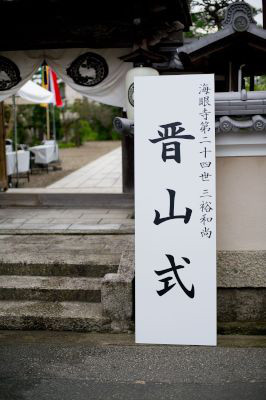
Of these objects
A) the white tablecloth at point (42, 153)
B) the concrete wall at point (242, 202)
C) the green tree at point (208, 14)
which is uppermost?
the green tree at point (208, 14)

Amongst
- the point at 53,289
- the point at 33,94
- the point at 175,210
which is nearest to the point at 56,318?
the point at 53,289

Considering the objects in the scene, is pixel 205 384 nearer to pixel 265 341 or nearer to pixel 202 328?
A: pixel 202 328

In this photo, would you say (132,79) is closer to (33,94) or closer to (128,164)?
(128,164)

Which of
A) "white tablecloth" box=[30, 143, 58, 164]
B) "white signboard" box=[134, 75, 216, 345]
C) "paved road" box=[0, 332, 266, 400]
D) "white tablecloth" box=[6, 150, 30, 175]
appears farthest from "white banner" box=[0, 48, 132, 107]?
"white tablecloth" box=[30, 143, 58, 164]

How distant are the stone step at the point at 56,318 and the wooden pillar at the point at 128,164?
17.8 feet

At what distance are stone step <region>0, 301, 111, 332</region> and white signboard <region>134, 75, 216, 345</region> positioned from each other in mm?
684

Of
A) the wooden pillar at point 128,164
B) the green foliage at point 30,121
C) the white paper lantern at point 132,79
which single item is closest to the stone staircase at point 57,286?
the white paper lantern at point 132,79

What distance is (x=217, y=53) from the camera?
851 cm

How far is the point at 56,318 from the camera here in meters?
6.20

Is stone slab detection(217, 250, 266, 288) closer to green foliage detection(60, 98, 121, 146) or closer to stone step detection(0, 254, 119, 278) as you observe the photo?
stone step detection(0, 254, 119, 278)

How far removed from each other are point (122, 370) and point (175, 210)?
5.49 feet

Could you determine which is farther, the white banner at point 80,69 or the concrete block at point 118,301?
the white banner at point 80,69

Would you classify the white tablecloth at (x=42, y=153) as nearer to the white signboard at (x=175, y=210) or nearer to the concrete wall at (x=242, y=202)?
the concrete wall at (x=242, y=202)

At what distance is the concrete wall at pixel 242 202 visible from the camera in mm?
5996
